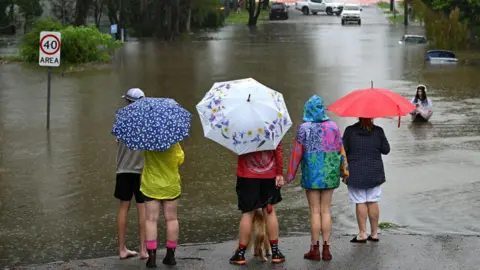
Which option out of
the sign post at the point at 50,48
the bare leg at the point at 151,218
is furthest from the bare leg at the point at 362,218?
the sign post at the point at 50,48

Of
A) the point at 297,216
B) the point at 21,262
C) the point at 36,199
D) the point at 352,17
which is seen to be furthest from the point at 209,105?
the point at 352,17

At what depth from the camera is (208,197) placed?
11.9m

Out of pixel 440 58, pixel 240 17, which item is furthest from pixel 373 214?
pixel 240 17

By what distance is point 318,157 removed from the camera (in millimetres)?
8031

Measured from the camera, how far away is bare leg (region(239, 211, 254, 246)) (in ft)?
26.1

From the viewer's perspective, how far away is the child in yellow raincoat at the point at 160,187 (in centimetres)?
780

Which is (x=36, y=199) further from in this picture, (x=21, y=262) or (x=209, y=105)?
(x=209, y=105)

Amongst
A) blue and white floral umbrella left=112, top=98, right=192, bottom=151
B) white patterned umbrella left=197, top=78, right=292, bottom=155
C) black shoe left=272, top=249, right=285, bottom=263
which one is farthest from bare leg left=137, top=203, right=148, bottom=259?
black shoe left=272, top=249, right=285, bottom=263

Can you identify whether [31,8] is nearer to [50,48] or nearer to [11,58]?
[11,58]

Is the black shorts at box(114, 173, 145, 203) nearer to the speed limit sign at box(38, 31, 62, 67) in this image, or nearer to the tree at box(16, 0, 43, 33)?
the speed limit sign at box(38, 31, 62, 67)

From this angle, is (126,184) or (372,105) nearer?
(126,184)

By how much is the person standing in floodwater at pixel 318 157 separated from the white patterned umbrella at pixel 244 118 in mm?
303

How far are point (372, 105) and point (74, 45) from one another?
27857 millimetres

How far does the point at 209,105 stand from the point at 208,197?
14.0 ft
